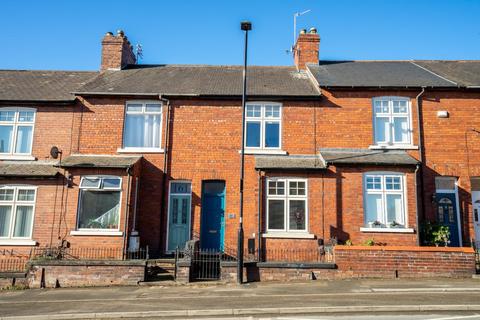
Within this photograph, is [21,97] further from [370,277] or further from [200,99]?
[370,277]

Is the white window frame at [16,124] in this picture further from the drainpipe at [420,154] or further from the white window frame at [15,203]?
the drainpipe at [420,154]

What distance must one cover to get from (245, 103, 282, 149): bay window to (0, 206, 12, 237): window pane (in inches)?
364

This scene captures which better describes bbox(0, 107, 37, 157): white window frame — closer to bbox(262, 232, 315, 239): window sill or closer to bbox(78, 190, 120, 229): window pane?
bbox(78, 190, 120, 229): window pane

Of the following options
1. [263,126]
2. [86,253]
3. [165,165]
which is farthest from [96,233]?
[263,126]

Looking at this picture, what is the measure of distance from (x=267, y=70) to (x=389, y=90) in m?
6.19

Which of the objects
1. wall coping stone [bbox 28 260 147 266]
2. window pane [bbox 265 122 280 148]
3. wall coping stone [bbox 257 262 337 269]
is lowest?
wall coping stone [bbox 28 260 147 266]

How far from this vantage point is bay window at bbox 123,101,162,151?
51.2 feet

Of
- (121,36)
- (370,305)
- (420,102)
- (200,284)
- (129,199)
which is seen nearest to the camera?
(370,305)

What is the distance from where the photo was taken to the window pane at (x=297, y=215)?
46.2 ft

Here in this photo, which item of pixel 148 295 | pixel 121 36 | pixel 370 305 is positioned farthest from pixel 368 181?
pixel 121 36

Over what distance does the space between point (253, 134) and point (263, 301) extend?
7.73 meters

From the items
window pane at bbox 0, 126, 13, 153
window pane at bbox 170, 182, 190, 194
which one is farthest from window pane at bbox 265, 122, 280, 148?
window pane at bbox 0, 126, 13, 153

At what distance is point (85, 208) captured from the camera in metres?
13.9

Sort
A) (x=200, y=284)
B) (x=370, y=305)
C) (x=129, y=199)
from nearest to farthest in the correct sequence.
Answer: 1. (x=370, y=305)
2. (x=200, y=284)
3. (x=129, y=199)
